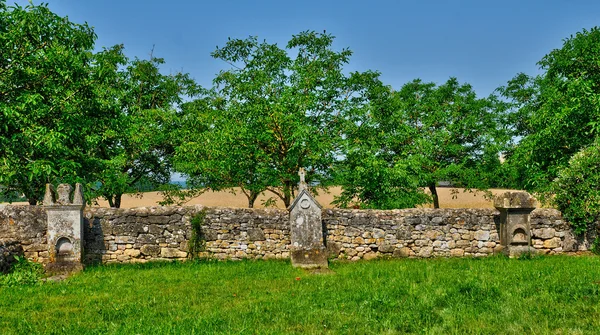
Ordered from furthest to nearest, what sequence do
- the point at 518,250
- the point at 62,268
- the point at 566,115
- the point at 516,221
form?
the point at 566,115
the point at 516,221
the point at 518,250
the point at 62,268

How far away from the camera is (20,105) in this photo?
11.3 metres

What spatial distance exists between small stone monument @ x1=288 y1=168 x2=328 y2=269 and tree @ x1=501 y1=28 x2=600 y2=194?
646cm

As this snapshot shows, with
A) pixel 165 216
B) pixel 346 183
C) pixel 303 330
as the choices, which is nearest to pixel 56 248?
pixel 165 216

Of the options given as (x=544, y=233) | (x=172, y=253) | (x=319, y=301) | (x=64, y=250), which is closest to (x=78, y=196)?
(x=64, y=250)

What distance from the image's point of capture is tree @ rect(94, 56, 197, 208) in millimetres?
18066

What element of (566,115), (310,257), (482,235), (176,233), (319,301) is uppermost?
(566,115)

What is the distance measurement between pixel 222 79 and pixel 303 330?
16157 millimetres

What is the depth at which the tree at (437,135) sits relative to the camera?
60.2ft

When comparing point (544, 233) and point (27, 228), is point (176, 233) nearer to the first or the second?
point (27, 228)

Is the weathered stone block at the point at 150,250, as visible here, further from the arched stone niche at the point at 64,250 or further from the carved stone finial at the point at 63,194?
the carved stone finial at the point at 63,194

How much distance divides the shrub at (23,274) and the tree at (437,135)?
398 inches

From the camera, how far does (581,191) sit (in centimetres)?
1155

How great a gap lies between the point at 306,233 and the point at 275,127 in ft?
19.1

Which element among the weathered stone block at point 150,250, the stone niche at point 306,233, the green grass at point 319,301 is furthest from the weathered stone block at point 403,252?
the weathered stone block at point 150,250
